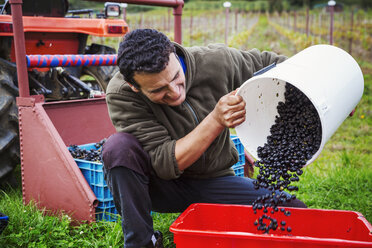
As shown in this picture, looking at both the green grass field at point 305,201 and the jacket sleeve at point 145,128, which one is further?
the green grass field at point 305,201

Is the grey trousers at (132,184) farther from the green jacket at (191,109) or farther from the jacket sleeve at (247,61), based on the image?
the jacket sleeve at (247,61)

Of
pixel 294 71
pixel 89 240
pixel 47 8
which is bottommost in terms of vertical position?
pixel 89 240

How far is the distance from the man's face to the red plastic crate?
46 centimetres

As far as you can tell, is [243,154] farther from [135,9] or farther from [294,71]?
[135,9]

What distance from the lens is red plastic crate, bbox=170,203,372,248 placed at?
148 centimetres

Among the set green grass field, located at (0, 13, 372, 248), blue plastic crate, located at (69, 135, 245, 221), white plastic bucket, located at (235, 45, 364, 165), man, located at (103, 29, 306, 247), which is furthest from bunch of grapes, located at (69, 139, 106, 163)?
white plastic bucket, located at (235, 45, 364, 165)

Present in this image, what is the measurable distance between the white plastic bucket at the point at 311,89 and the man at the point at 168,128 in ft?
0.54

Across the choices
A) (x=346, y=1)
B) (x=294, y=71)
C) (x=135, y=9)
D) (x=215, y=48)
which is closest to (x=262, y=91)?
(x=215, y=48)

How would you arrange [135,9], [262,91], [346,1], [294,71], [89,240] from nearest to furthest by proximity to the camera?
[294,71]
[262,91]
[89,240]
[135,9]
[346,1]

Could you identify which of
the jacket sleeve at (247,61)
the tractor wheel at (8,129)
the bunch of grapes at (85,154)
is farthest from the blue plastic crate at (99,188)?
the jacket sleeve at (247,61)

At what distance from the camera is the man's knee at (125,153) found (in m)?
1.76

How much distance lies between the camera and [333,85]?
5.50 feet

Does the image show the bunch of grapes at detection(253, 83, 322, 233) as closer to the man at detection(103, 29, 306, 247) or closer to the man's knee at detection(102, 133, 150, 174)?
the man at detection(103, 29, 306, 247)

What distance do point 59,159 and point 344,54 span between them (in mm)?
1524
